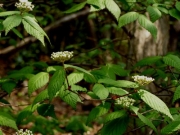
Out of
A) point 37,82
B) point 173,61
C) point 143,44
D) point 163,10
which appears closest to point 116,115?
point 37,82

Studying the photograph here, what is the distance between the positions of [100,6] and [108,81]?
0.53 meters

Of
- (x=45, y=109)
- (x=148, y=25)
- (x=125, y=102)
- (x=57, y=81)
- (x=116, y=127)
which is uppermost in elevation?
(x=148, y=25)

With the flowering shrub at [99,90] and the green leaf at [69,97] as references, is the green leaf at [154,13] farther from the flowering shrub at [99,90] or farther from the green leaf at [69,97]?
the green leaf at [69,97]

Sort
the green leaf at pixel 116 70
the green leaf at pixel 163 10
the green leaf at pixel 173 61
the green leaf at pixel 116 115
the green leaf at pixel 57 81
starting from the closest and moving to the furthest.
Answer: the green leaf at pixel 57 81 → the green leaf at pixel 116 115 → the green leaf at pixel 173 61 → the green leaf at pixel 163 10 → the green leaf at pixel 116 70

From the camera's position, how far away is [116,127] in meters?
1.84

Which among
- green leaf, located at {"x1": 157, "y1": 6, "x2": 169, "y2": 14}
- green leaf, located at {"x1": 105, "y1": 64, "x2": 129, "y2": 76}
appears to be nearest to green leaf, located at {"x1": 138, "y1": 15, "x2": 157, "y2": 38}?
green leaf, located at {"x1": 157, "y1": 6, "x2": 169, "y2": 14}

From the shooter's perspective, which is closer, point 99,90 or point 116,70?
point 99,90

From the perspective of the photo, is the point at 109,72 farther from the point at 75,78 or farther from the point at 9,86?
the point at 9,86

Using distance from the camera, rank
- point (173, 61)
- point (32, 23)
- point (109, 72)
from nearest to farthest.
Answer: point (32, 23) < point (173, 61) < point (109, 72)

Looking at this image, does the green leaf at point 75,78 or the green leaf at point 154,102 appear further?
the green leaf at point 75,78

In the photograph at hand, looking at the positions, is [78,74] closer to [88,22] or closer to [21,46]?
[21,46]

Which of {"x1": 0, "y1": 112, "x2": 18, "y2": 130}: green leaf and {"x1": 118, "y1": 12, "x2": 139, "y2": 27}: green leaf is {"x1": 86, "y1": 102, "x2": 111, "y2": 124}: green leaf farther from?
{"x1": 118, "y1": 12, "x2": 139, "y2": 27}: green leaf

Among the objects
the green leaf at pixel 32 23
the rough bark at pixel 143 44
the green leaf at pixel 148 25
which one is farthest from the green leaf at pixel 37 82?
the rough bark at pixel 143 44

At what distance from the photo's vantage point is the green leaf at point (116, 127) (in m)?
1.81
